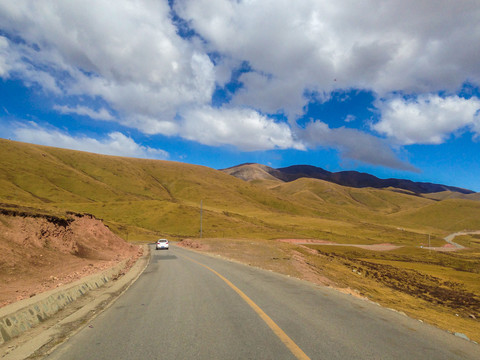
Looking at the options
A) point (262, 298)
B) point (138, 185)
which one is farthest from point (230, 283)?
point (138, 185)

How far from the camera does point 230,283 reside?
40.0 feet

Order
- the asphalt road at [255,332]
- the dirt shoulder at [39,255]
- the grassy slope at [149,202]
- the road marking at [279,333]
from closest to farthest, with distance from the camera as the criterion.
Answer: the road marking at [279,333]
the asphalt road at [255,332]
the dirt shoulder at [39,255]
the grassy slope at [149,202]

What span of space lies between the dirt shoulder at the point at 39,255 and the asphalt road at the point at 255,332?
4.72 metres

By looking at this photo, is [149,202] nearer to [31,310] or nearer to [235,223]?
[235,223]

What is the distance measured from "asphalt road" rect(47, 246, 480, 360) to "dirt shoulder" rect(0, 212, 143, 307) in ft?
15.5

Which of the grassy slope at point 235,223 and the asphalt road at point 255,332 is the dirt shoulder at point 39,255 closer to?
the grassy slope at point 235,223

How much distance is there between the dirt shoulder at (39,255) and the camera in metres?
11.2

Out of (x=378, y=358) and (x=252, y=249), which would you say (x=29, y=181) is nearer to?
(x=252, y=249)

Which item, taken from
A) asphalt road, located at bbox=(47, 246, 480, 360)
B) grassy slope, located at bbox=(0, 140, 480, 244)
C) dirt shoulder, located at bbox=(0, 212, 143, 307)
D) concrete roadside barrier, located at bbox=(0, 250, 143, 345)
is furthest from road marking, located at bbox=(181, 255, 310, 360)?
grassy slope, located at bbox=(0, 140, 480, 244)

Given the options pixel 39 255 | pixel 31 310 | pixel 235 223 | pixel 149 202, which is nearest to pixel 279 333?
pixel 31 310

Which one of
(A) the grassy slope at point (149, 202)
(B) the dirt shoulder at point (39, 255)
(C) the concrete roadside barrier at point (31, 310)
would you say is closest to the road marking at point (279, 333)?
(C) the concrete roadside barrier at point (31, 310)

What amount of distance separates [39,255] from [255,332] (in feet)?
50.8

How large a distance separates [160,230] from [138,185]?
3684 inches

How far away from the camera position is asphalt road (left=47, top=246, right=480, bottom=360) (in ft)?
15.8
